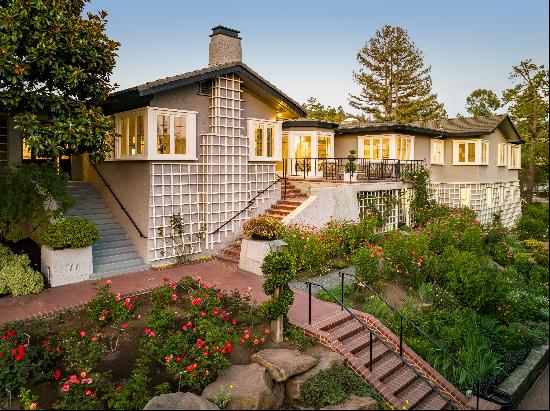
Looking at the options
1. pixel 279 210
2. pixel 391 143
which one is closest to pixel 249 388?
pixel 279 210

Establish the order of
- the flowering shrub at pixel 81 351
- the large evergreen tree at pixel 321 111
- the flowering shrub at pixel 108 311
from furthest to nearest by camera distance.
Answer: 1. the large evergreen tree at pixel 321 111
2. the flowering shrub at pixel 108 311
3. the flowering shrub at pixel 81 351

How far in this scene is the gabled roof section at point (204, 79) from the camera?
1276 cm

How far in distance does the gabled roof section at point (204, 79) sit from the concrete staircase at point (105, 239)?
352 centimetres

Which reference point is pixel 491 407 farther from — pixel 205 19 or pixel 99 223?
pixel 205 19

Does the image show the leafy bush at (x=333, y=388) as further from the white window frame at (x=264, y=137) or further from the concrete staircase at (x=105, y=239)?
the white window frame at (x=264, y=137)

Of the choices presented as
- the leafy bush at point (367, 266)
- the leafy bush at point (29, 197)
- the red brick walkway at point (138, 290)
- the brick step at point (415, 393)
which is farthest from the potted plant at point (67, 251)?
the brick step at point (415, 393)

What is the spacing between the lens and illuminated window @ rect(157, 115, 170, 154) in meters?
13.5

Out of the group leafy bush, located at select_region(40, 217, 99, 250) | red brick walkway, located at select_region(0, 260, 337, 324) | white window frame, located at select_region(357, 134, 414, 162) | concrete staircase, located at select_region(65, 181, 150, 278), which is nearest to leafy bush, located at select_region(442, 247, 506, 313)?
red brick walkway, located at select_region(0, 260, 337, 324)

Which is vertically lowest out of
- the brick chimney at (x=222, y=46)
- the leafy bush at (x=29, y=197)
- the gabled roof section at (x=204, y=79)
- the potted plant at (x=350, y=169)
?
A: the leafy bush at (x=29, y=197)

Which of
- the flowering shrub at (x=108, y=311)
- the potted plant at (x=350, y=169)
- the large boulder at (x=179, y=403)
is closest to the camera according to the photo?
the large boulder at (x=179, y=403)

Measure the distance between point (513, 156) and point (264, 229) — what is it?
2560cm

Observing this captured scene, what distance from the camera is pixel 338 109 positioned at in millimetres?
51719

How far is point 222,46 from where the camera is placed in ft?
54.6

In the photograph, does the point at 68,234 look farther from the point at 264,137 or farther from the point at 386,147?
the point at 386,147
